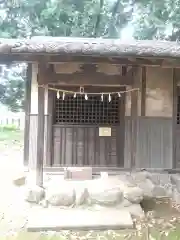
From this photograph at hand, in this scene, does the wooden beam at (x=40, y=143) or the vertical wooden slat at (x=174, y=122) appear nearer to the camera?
the wooden beam at (x=40, y=143)

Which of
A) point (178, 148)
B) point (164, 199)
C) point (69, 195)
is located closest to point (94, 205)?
point (69, 195)

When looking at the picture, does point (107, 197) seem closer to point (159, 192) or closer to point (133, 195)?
point (133, 195)

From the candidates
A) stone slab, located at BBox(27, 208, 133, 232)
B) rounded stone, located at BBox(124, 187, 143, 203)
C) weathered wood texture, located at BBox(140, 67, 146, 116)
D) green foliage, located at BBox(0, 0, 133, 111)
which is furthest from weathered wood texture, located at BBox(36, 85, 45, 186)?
green foliage, located at BBox(0, 0, 133, 111)

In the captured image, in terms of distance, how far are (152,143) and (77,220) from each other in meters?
3.84

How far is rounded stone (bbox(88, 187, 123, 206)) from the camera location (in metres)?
5.20

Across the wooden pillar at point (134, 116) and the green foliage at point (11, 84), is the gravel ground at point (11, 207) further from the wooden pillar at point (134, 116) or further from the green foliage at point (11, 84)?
the green foliage at point (11, 84)

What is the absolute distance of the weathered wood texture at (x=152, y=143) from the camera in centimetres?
803

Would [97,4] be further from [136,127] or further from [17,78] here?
[136,127]

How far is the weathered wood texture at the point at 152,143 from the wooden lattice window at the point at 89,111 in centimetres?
50

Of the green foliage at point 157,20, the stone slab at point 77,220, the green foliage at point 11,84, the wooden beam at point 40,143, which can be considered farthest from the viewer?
the green foliage at point 11,84

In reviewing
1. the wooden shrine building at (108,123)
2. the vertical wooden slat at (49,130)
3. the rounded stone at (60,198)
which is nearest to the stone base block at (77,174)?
the wooden shrine building at (108,123)

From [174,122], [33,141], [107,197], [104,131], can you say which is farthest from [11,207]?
[174,122]

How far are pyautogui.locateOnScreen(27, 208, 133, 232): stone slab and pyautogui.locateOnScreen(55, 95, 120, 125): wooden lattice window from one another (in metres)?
3.40

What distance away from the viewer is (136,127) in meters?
7.76
